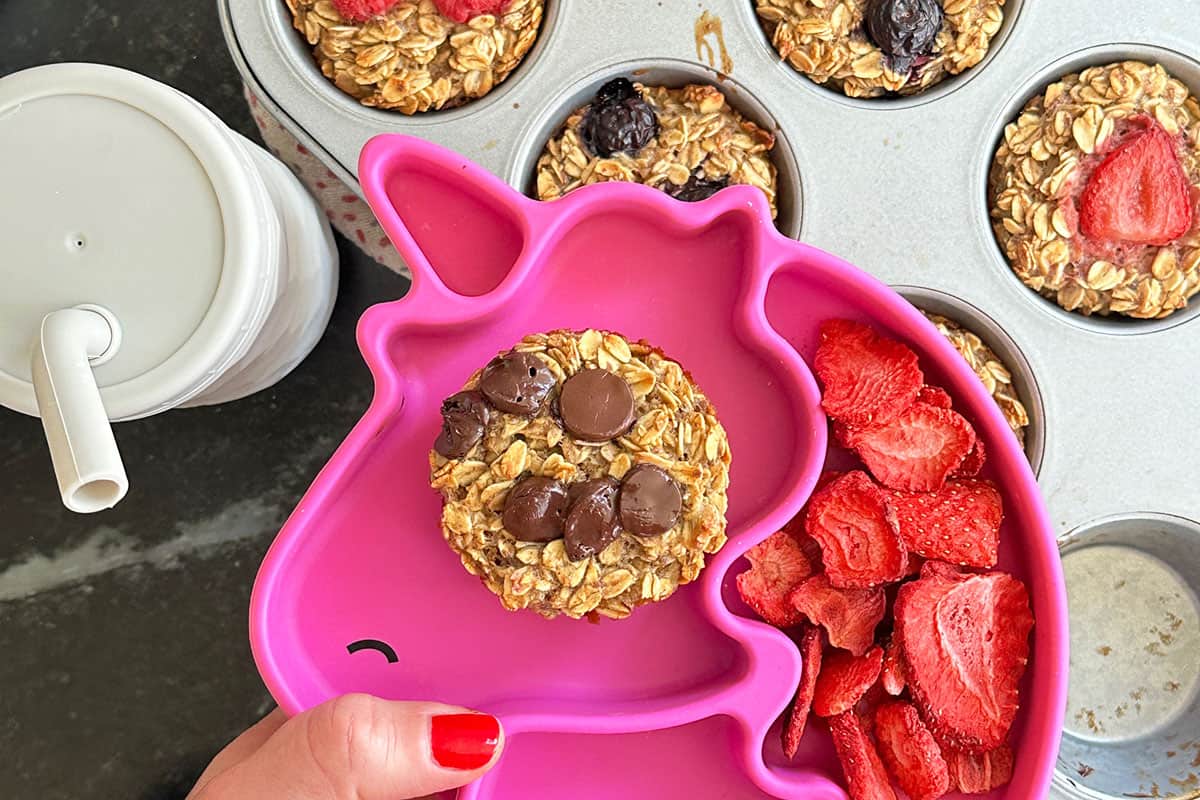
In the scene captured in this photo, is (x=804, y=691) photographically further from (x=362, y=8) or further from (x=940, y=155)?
(x=362, y=8)

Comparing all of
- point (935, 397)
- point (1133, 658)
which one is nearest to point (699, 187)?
point (935, 397)

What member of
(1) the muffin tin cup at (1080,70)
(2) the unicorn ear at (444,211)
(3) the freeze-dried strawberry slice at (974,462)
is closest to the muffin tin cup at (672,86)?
(2) the unicorn ear at (444,211)

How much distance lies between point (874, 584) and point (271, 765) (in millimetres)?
646

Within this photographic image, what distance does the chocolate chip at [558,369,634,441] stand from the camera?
2.94 ft

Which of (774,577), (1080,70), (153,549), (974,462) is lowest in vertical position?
(153,549)

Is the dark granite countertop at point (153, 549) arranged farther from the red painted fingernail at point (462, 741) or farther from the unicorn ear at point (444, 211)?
the red painted fingernail at point (462, 741)

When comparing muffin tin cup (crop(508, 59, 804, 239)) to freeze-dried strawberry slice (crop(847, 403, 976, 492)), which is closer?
freeze-dried strawberry slice (crop(847, 403, 976, 492))

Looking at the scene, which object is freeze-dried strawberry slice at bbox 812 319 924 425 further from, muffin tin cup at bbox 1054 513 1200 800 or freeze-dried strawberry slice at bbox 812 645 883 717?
muffin tin cup at bbox 1054 513 1200 800

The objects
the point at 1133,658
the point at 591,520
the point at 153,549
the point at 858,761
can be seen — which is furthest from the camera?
the point at 153,549

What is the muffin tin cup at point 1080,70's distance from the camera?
1.16 metres

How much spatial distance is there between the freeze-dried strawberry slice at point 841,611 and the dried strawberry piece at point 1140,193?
522mm

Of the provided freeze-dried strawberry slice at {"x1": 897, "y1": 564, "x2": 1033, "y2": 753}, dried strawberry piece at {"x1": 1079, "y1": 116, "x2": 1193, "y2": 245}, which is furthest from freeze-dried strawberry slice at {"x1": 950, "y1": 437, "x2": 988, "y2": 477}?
dried strawberry piece at {"x1": 1079, "y1": 116, "x2": 1193, "y2": 245}

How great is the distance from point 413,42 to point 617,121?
25 centimetres

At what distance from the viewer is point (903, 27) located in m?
1.13
